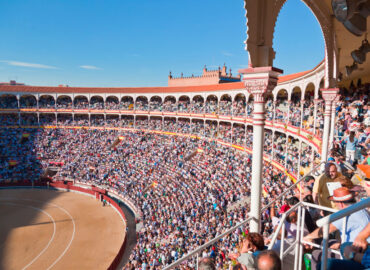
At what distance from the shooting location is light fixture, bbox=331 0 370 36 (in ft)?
13.3

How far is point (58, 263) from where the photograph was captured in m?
15.3

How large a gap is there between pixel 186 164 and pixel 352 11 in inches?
883

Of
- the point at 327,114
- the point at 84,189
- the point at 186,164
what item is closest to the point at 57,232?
the point at 84,189

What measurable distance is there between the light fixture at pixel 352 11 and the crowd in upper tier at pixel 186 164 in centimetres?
266

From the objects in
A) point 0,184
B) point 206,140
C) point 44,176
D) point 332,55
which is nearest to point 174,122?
point 206,140

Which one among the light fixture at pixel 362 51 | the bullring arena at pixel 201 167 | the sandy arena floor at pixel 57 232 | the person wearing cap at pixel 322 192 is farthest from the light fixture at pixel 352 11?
the sandy arena floor at pixel 57 232

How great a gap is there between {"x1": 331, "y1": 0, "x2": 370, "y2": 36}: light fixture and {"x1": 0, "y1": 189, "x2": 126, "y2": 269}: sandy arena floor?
53.9 ft

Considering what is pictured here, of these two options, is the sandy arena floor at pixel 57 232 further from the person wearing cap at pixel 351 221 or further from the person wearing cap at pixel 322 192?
the person wearing cap at pixel 351 221

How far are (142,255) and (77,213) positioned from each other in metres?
10.8

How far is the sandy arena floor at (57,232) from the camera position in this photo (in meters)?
15.6

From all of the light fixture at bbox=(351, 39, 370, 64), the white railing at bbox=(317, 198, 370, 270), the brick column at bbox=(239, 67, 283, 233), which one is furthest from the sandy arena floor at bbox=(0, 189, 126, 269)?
the light fixture at bbox=(351, 39, 370, 64)

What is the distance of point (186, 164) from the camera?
25797 millimetres

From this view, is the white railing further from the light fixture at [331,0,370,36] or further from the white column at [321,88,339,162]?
the white column at [321,88,339,162]

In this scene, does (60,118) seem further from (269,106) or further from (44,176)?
(269,106)
